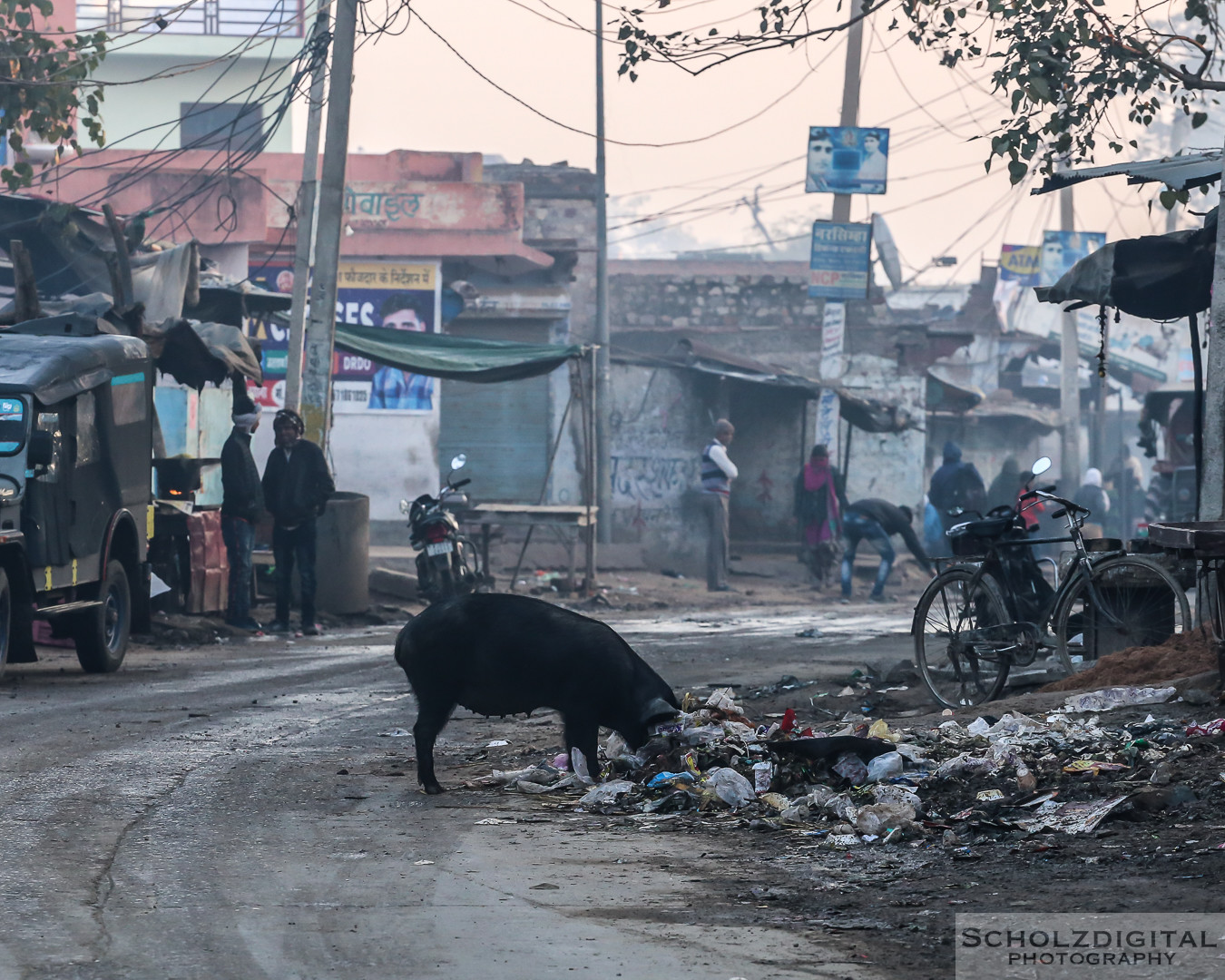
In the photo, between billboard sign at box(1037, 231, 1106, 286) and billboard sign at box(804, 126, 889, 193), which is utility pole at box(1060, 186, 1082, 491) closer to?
billboard sign at box(1037, 231, 1106, 286)

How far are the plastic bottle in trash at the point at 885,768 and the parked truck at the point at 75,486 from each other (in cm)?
623

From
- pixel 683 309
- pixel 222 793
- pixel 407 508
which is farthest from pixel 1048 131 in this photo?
pixel 683 309

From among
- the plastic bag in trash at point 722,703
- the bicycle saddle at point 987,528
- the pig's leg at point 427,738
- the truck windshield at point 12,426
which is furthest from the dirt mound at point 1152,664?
the truck windshield at point 12,426

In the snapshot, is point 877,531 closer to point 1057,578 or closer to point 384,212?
point 384,212

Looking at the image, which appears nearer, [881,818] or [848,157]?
[881,818]

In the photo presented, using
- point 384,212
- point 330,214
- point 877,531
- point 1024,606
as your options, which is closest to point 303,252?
point 330,214

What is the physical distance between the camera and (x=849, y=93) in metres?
24.6

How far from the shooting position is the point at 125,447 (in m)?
11.8

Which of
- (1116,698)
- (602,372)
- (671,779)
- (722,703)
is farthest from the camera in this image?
(602,372)

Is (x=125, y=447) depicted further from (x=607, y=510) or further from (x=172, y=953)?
(x=607, y=510)

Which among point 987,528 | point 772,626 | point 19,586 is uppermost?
point 987,528

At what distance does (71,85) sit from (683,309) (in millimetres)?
18924

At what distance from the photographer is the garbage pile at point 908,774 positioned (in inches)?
218

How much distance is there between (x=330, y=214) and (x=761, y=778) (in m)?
11.3
